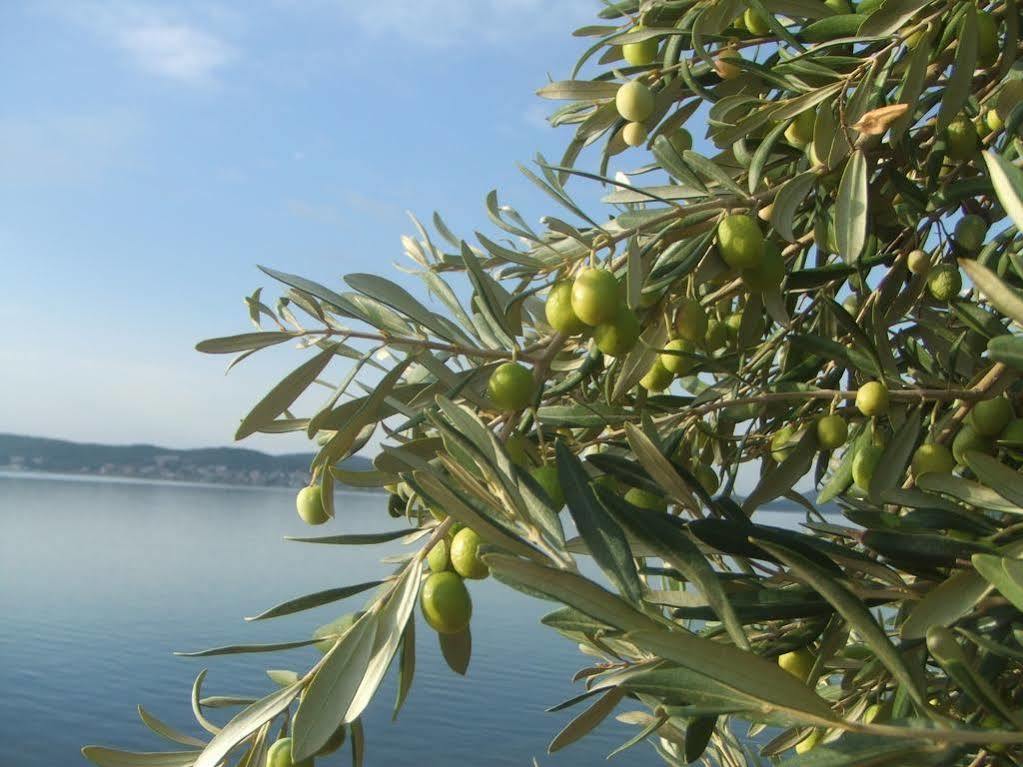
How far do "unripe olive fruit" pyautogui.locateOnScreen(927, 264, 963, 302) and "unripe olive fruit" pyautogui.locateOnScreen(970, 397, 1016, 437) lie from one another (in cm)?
23

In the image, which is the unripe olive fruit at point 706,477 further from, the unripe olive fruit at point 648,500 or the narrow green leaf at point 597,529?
the narrow green leaf at point 597,529

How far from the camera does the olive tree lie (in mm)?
788

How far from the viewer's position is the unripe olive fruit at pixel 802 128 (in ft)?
4.60

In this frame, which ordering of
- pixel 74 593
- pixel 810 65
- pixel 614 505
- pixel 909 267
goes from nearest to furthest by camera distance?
pixel 614 505 < pixel 810 65 < pixel 909 267 < pixel 74 593

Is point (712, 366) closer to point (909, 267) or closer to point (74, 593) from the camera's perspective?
point (909, 267)

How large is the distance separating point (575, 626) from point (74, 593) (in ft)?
97.2

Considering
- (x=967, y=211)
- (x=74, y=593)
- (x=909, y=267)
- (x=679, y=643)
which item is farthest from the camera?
(x=74, y=593)

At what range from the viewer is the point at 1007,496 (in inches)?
37.9

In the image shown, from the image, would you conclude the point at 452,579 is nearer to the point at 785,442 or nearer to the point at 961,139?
the point at 785,442

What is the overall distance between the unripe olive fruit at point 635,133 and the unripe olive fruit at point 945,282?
1.89 feet

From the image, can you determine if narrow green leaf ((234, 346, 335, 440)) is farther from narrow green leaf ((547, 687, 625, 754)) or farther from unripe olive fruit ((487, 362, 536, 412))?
narrow green leaf ((547, 687, 625, 754))

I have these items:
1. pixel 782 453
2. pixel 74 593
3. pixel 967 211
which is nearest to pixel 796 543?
pixel 782 453

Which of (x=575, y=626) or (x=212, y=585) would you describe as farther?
(x=212, y=585)

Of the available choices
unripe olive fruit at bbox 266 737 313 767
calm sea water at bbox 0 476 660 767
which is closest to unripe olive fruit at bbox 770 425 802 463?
unripe olive fruit at bbox 266 737 313 767
